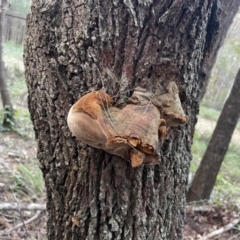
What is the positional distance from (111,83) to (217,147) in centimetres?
312

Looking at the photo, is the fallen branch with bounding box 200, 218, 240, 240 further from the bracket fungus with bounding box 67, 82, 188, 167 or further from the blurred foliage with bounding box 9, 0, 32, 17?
the blurred foliage with bounding box 9, 0, 32, 17

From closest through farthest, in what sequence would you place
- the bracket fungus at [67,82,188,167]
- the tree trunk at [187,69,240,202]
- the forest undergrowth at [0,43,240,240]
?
the bracket fungus at [67,82,188,167], the forest undergrowth at [0,43,240,240], the tree trunk at [187,69,240,202]

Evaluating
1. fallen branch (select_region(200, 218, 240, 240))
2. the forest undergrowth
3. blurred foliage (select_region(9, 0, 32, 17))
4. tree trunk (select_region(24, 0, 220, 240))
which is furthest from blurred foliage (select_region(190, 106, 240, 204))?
blurred foliage (select_region(9, 0, 32, 17))

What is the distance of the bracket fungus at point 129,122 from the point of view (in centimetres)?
91

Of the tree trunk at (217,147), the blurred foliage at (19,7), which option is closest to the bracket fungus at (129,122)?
the tree trunk at (217,147)

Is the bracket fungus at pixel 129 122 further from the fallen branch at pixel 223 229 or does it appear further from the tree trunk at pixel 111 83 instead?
the fallen branch at pixel 223 229

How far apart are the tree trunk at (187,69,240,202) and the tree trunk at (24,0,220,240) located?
2.66 m

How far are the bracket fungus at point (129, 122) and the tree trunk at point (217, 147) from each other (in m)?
2.89

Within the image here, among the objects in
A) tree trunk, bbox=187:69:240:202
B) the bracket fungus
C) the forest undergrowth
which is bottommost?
the forest undergrowth

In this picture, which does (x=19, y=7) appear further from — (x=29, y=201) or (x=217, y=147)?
(x=217, y=147)

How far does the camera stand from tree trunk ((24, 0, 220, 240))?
3.41 ft

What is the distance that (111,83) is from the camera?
1.06 metres

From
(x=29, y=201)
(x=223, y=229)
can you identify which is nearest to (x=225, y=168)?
(x=223, y=229)

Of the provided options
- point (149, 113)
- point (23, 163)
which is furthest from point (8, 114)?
point (149, 113)
